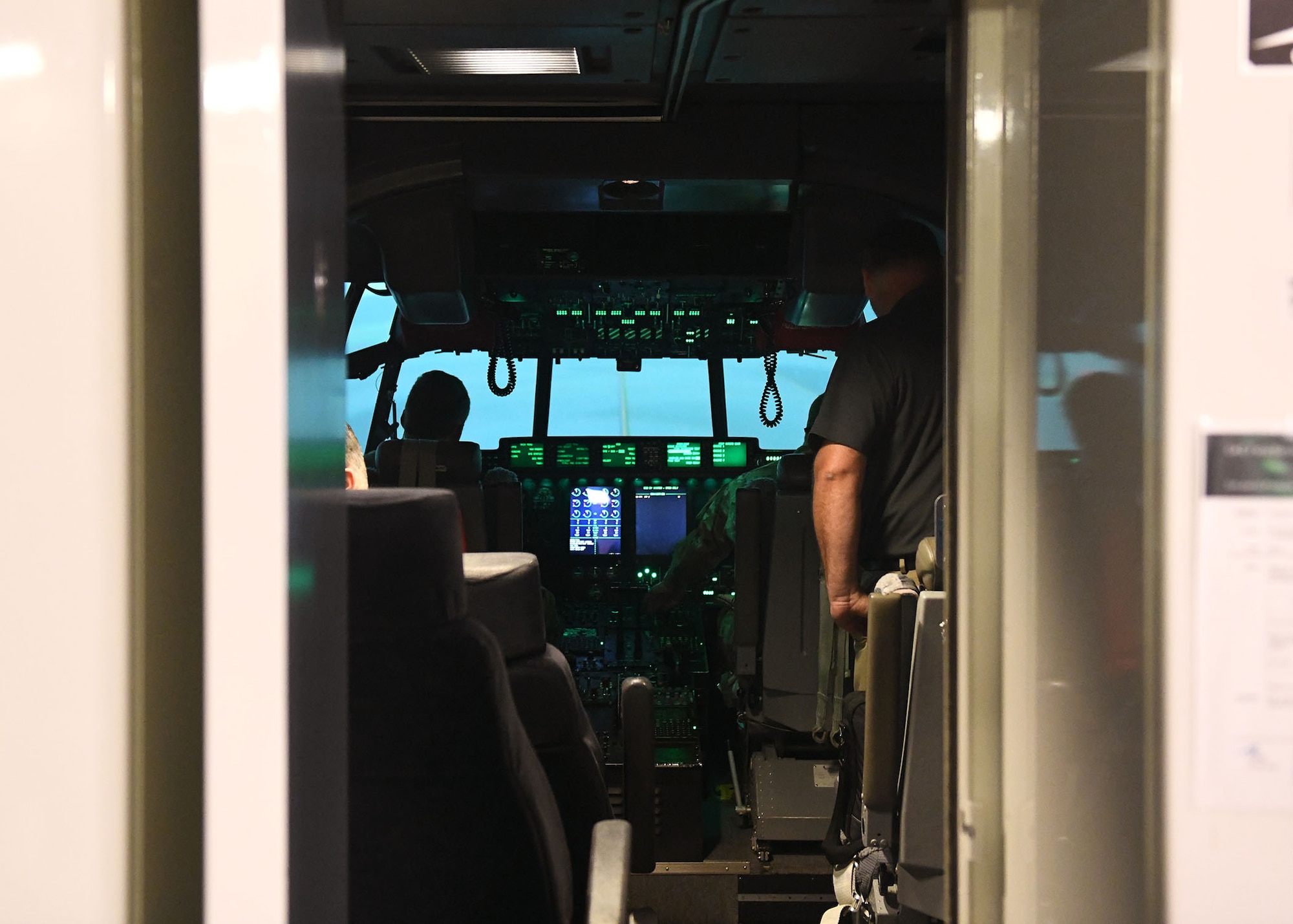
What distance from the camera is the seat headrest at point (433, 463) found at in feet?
15.3

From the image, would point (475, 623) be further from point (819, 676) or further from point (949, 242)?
point (819, 676)

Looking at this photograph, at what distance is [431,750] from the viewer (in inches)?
62.2

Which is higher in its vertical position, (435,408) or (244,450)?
(435,408)

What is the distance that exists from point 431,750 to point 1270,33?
1.34 meters

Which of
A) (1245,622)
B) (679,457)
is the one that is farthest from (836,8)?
(679,457)

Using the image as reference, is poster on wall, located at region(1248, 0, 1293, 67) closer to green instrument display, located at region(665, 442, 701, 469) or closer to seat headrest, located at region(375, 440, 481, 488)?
seat headrest, located at region(375, 440, 481, 488)

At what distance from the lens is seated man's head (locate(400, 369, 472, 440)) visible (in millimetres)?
4688

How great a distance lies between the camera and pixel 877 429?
118 inches

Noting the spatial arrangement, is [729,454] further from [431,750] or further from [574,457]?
[431,750]

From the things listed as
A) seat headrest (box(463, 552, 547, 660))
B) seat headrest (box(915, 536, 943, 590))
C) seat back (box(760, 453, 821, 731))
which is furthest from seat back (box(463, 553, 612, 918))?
seat back (box(760, 453, 821, 731))

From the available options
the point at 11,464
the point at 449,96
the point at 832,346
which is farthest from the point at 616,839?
the point at 832,346

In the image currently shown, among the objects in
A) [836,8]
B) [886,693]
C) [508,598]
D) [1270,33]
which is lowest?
[886,693]

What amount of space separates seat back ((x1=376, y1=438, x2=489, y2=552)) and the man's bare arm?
2039 millimetres

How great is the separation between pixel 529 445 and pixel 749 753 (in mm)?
2726
